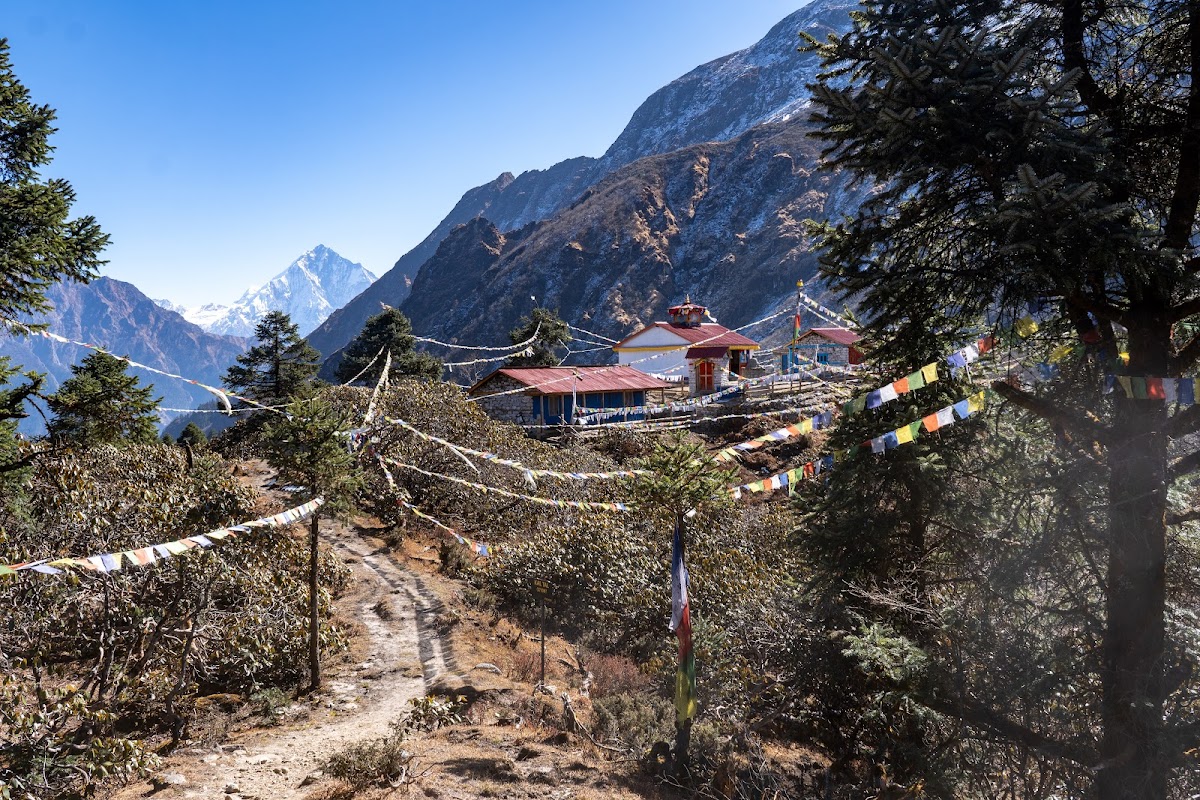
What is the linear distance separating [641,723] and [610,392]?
29.4 m

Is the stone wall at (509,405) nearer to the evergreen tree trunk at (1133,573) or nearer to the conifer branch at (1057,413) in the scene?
the conifer branch at (1057,413)

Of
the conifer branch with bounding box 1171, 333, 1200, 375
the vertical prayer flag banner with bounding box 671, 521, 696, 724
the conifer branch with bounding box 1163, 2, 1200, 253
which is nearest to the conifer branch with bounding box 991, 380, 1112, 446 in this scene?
the conifer branch with bounding box 1171, 333, 1200, 375

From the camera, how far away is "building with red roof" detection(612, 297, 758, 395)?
51062 mm

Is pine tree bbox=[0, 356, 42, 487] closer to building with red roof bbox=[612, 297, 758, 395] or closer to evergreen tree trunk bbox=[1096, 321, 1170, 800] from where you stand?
evergreen tree trunk bbox=[1096, 321, 1170, 800]

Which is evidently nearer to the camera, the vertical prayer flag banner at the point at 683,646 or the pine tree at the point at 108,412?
the vertical prayer flag banner at the point at 683,646

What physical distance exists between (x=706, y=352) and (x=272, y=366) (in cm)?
2974

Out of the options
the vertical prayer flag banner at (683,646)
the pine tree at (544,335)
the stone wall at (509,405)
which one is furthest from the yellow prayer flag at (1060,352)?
the pine tree at (544,335)

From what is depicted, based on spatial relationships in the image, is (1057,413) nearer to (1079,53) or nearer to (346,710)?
(1079,53)

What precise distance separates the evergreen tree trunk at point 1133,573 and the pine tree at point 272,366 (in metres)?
39.7

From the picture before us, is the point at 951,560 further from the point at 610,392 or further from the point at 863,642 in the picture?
the point at 610,392

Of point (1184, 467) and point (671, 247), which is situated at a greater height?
point (671, 247)

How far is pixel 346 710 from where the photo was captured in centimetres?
1330

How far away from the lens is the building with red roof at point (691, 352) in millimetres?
51062

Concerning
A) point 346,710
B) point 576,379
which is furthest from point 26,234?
point 576,379
